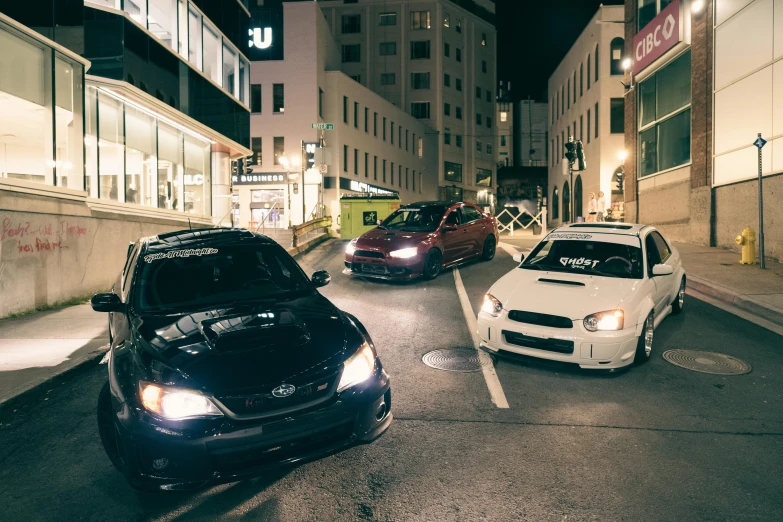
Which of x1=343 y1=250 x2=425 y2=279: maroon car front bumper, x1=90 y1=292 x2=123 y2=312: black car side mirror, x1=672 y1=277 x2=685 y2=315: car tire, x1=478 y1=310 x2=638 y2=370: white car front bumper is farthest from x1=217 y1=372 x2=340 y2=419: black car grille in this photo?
x1=343 y1=250 x2=425 y2=279: maroon car front bumper

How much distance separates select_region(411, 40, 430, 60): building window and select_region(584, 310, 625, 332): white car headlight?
56.9 meters

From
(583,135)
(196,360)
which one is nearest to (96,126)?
(196,360)

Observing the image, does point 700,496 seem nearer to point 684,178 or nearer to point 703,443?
point 703,443

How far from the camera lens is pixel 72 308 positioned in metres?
10.2

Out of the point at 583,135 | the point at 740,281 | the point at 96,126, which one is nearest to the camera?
the point at 740,281

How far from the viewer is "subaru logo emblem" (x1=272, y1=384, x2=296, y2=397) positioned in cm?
322

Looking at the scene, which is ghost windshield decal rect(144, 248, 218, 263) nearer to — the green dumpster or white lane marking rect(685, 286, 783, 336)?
white lane marking rect(685, 286, 783, 336)

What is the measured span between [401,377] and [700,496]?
2.99 m

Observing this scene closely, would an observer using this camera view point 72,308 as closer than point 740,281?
Yes

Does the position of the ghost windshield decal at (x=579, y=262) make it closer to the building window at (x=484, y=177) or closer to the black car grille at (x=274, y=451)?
the black car grille at (x=274, y=451)

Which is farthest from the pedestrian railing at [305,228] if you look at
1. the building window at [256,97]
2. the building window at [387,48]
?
the building window at [387,48]

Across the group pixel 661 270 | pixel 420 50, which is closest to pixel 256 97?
pixel 420 50

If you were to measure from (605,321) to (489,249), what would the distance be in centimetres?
952

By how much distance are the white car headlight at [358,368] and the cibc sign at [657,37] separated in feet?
61.6
